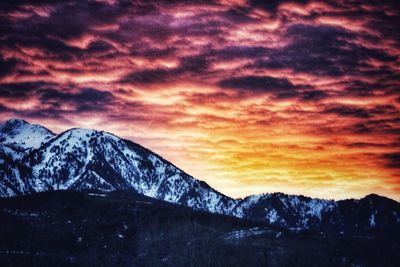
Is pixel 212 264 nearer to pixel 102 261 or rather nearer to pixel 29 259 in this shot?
pixel 102 261

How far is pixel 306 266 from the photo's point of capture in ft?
646

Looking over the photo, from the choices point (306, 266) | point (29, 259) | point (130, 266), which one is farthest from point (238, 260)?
point (29, 259)

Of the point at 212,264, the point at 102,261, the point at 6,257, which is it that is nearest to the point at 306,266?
the point at 212,264

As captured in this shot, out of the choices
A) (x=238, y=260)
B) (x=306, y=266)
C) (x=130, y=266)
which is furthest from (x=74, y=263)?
(x=306, y=266)

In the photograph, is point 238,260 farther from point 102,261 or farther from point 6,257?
point 6,257

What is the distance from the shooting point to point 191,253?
640ft

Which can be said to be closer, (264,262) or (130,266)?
(130,266)

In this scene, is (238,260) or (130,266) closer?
(130,266)

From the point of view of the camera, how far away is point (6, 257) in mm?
177750

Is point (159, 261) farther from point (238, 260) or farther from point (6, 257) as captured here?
point (6, 257)

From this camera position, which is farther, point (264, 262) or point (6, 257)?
point (264, 262)

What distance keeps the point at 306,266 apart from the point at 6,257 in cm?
11978

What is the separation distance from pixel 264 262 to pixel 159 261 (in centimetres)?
4428

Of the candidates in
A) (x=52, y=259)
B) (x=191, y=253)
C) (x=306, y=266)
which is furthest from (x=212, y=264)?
(x=52, y=259)
